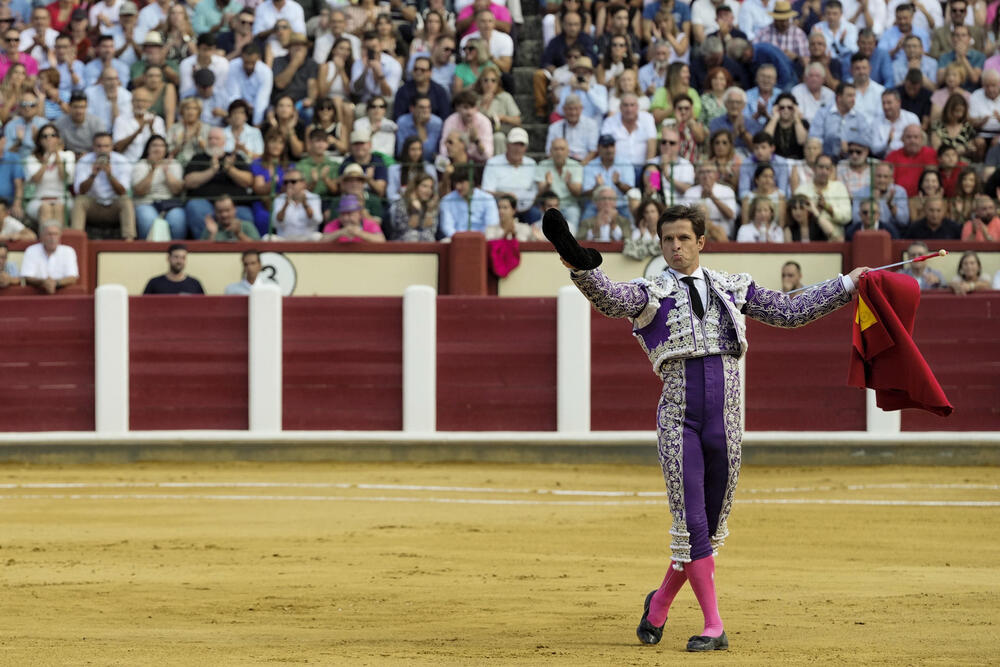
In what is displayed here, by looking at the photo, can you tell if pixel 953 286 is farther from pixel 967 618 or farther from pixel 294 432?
pixel 967 618

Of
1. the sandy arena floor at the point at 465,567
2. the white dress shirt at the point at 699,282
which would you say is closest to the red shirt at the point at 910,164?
the sandy arena floor at the point at 465,567

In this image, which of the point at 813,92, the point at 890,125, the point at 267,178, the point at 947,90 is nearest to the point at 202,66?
the point at 267,178

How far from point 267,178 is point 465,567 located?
19.1ft

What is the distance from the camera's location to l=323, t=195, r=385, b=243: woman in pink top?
12414 millimetres

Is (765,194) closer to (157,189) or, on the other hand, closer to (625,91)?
(625,91)

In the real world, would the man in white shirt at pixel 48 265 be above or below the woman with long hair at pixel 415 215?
below

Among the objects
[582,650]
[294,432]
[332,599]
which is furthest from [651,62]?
[582,650]

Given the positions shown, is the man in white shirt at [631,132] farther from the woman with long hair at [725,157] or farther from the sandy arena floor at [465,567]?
the sandy arena floor at [465,567]

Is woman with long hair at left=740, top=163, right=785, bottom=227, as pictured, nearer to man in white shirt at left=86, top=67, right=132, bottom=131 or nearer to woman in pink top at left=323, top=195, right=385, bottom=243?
woman in pink top at left=323, top=195, right=385, bottom=243

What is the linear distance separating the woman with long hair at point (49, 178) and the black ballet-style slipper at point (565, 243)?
834 cm

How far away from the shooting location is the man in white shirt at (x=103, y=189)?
12312 millimetres

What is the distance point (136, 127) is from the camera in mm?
12820

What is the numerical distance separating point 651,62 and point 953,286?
298 centimetres

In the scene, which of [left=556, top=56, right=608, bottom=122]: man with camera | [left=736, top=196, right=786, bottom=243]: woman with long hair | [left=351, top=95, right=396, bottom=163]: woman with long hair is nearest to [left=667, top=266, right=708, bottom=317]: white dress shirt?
[left=736, top=196, right=786, bottom=243]: woman with long hair
